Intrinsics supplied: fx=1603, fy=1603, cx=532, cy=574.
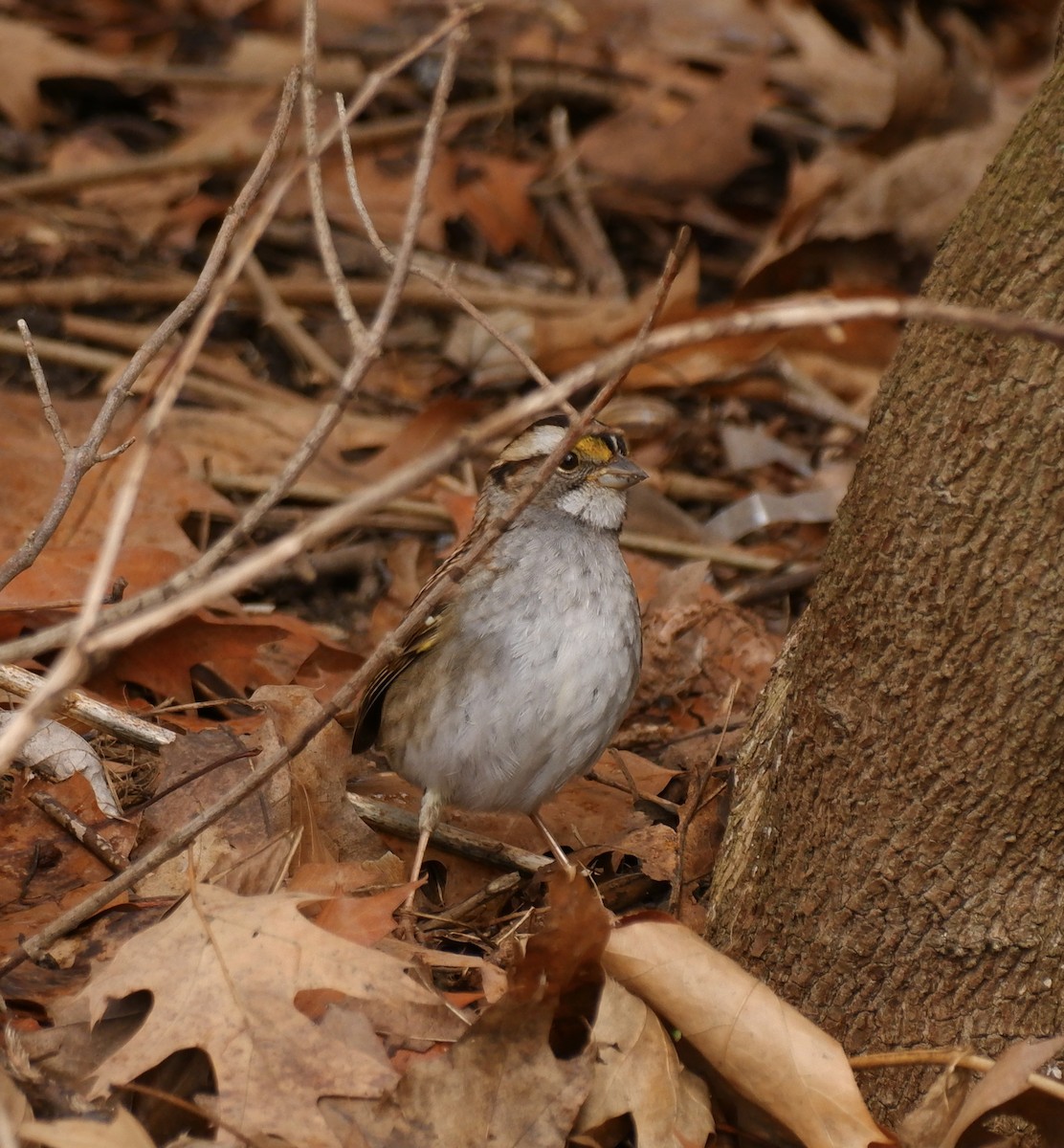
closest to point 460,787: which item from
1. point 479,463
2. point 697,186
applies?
point 479,463

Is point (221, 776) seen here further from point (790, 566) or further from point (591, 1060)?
A: point (790, 566)

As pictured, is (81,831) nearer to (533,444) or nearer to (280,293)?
(533,444)

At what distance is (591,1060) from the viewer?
2643 millimetres

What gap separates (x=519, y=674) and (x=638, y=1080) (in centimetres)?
109

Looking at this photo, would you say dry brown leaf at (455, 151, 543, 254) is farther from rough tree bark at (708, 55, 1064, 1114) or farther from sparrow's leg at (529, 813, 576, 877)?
rough tree bark at (708, 55, 1064, 1114)

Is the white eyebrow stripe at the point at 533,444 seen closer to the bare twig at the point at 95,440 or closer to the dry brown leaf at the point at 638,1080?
the bare twig at the point at 95,440

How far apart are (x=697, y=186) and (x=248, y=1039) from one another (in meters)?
5.38

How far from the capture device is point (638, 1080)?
2732mm

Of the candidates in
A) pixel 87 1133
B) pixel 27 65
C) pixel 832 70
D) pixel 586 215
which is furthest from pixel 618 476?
pixel 832 70

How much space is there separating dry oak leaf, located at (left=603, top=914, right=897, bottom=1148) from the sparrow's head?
1427mm

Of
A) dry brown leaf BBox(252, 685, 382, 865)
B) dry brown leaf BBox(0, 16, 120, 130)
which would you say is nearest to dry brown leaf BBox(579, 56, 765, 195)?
dry brown leaf BBox(0, 16, 120, 130)

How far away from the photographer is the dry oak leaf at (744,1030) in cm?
267

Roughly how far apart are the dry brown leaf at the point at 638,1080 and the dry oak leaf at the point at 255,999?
1.06 feet

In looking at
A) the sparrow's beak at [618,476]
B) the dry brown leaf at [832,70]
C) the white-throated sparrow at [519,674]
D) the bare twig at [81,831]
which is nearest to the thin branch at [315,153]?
the white-throated sparrow at [519,674]
